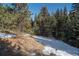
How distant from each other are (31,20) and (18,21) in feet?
0.42

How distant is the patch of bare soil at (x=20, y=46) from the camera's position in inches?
182

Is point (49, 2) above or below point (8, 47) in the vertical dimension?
above

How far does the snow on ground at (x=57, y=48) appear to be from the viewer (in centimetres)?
462

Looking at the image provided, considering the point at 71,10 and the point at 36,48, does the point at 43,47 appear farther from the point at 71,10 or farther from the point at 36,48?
→ the point at 71,10

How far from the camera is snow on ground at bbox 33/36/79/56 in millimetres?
4617

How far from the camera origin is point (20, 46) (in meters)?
4.64

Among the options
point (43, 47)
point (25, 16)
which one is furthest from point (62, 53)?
point (25, 16)

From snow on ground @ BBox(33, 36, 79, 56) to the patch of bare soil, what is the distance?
49 mm

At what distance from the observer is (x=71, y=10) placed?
462cm

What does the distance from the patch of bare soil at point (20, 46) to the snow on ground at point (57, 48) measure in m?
0.05

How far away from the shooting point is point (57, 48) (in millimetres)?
4645

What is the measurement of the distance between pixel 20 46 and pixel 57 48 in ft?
1.19

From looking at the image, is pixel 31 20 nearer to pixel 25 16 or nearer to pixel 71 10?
pixel 25 16

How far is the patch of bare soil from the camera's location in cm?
462
